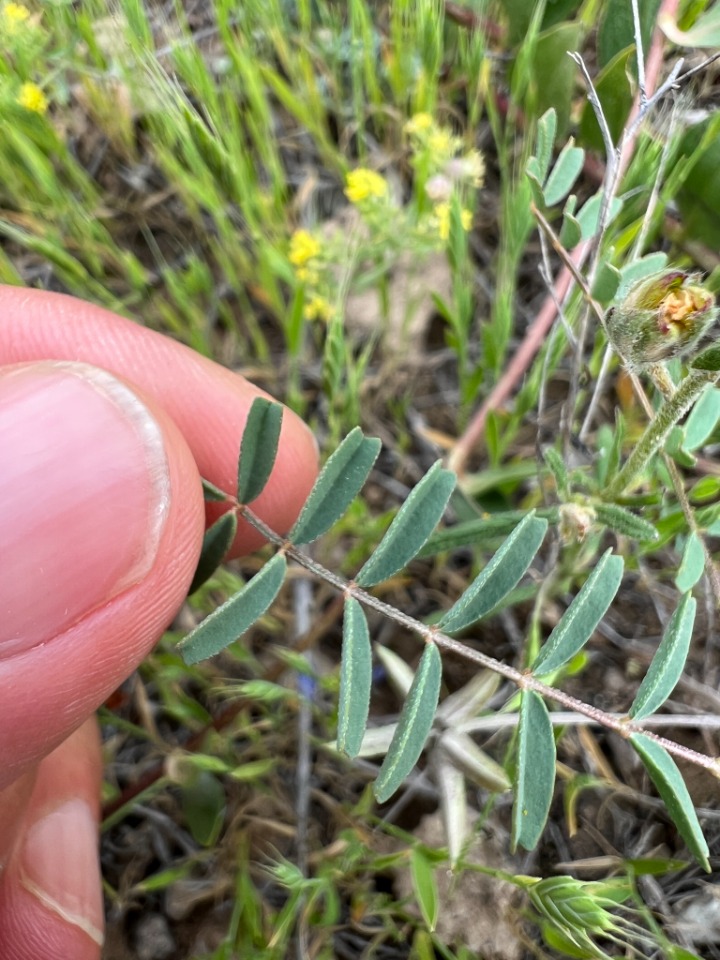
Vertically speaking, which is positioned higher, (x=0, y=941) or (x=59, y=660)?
(x=59, y=660)

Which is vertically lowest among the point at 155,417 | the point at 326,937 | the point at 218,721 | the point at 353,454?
the point at 326,937

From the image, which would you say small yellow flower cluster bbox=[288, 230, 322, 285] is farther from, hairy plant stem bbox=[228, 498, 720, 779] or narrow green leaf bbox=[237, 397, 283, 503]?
hairy plant stem bbox=[228, 498, 720, 779]

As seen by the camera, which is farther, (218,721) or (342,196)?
(342,196)

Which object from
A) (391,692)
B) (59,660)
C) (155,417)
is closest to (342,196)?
(155,417)

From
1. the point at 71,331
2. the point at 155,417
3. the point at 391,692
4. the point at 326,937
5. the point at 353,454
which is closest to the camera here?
the point at 353,454

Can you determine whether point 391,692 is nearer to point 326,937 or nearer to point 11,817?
point 326,937
